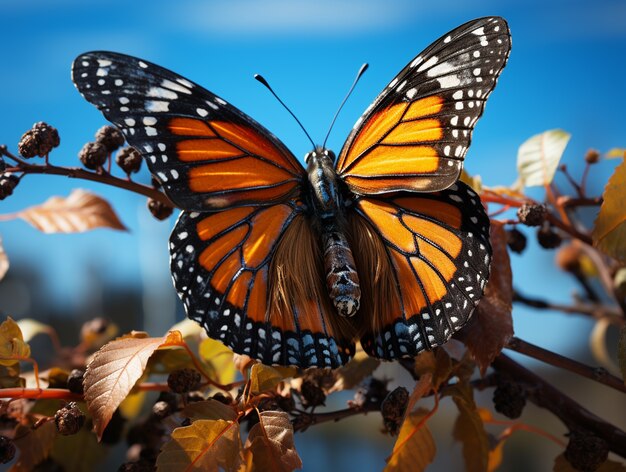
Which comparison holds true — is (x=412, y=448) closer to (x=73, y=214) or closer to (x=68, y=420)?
(x=68, y=420)

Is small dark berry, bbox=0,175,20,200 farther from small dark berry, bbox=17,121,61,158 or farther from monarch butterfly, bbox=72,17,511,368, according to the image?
monarch butterfly, bbox=72,17,511,368

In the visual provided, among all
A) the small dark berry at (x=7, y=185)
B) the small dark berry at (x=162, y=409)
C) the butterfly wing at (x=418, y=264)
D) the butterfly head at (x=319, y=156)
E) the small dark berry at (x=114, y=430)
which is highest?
the butterfly head at (x=319, y=156)

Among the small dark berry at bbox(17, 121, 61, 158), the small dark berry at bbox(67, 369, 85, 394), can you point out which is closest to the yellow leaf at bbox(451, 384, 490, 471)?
the small dark berry at bbox(67, 369, 85, 394)

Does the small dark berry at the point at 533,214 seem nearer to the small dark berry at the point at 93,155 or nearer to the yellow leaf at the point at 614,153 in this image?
the yellow leaf at the point at 614,153

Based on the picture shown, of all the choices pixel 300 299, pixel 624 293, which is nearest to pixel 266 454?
pixel 300 299

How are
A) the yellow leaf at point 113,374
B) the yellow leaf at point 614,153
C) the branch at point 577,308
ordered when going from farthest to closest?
the branch at point 577,308
the yellow leaf at point 614,153
the yellow leaf at point 113,374

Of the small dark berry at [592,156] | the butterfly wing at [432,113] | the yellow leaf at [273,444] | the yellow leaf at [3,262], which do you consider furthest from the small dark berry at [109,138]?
the small dark berry at [592,156]
